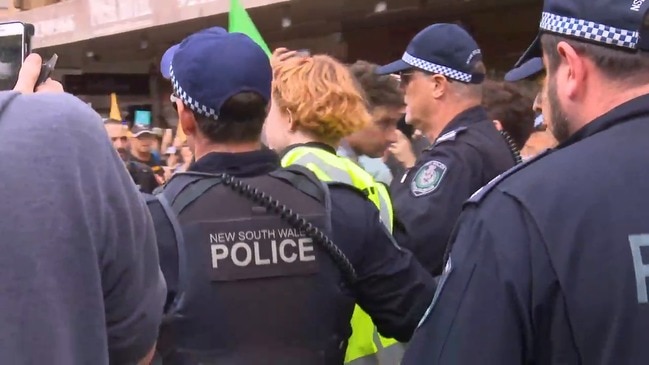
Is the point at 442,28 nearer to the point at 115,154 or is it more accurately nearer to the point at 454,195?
the point at 454,195

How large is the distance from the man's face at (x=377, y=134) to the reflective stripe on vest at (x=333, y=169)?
1123 mm

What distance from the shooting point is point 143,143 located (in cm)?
977

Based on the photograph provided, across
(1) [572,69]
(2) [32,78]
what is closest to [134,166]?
(2) [32,78]

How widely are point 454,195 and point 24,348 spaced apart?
7.07 feet

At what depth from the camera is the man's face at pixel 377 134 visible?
3939 millimetres

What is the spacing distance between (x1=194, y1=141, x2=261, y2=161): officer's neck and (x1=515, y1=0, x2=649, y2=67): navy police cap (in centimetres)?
86

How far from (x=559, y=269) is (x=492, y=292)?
109 millimetres

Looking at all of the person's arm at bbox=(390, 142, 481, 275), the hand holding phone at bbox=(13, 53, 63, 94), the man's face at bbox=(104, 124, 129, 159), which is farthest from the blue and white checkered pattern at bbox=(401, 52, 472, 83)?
the man's face at bbox=(104, 124, 129, 159)

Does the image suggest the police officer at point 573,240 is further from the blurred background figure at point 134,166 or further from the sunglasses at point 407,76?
the blurred background figure at point 134,166

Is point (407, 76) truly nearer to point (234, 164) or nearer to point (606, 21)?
point (234, 164)

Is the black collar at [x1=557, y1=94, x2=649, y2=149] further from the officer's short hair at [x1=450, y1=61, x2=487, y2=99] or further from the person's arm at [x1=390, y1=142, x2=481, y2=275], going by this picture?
the officer's short hair at [x1=450, y1=61, x2=487, y2=99]

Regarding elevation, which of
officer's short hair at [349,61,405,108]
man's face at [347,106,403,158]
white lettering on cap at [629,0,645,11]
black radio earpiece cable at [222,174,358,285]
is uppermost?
white lettering on cap at [629,0,645,11]

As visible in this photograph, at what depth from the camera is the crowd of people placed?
4.07 ft

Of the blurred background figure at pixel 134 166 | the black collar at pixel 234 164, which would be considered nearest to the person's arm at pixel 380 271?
the black collar at pixel 234 164
